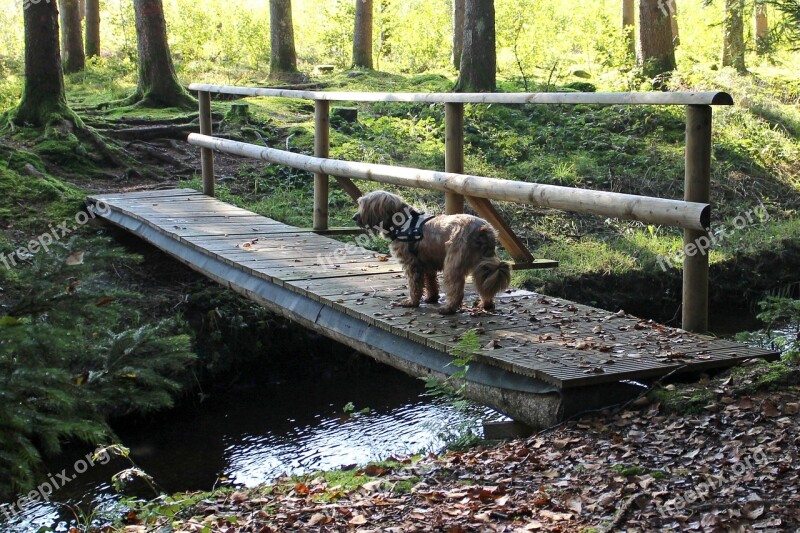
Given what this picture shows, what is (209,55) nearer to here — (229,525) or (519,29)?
(519,29)

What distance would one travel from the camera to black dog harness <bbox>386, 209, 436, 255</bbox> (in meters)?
6.45

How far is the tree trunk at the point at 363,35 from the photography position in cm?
2348

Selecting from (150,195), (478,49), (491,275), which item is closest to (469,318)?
(491,275)

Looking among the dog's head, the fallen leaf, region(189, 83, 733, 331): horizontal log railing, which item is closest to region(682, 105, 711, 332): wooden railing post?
region(189, 83, 733, 331): horizontal log railing

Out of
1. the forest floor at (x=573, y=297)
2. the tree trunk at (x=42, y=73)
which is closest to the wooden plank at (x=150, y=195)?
the forest floor at (x=573, y=297)

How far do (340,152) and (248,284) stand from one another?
7081mm

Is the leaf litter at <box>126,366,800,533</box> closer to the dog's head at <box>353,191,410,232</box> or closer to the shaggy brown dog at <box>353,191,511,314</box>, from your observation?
the shaggy brown dog at <box>353,191,511,314</box>

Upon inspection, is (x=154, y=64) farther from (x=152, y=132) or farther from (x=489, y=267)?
(x=489, y=267)

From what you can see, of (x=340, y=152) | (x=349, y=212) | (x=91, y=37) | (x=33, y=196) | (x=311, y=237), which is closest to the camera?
(x=311, y=237)

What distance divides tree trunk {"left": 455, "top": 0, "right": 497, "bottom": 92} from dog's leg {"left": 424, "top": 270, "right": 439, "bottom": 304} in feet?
34.1

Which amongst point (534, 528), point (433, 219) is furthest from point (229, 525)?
point (433, 219)

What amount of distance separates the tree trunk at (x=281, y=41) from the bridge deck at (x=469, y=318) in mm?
12465

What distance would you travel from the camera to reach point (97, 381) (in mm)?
5512

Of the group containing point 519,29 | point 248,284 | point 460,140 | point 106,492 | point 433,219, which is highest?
point 519,29
